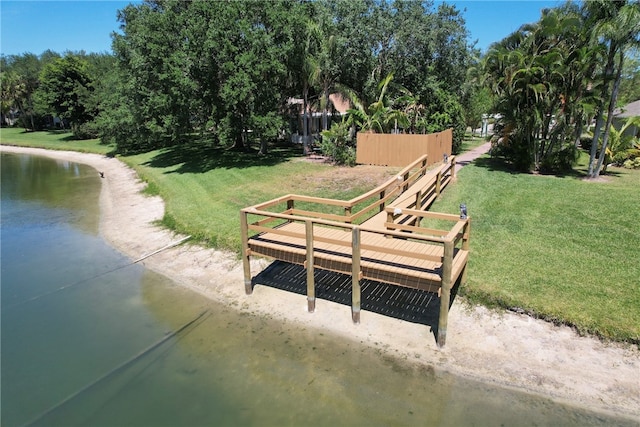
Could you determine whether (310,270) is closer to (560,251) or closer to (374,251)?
(374,251)

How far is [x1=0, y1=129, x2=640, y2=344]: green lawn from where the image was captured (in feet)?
21.5

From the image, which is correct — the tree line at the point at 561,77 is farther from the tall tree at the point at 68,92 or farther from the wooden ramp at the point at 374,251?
the tall tree at the point at 68,92

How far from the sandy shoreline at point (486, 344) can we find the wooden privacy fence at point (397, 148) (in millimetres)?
11538

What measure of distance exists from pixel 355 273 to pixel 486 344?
2211mm

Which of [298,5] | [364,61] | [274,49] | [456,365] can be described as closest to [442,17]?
[364,61]

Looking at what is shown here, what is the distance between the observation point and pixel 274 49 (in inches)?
747

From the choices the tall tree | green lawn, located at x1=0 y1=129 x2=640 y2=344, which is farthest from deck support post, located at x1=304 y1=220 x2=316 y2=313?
the tall tree

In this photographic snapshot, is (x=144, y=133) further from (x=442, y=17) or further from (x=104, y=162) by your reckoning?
(x=442, y=17)

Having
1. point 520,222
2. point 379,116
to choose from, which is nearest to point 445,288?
point 520,222

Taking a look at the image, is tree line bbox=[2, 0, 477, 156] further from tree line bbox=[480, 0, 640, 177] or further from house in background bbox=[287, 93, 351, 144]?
tree line bbox=[480, 0, 640, 177]

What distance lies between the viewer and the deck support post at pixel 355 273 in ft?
20.7

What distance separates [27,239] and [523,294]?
1329cm

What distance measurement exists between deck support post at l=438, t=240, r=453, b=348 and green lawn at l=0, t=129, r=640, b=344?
4.25ft

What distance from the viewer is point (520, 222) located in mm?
9891
